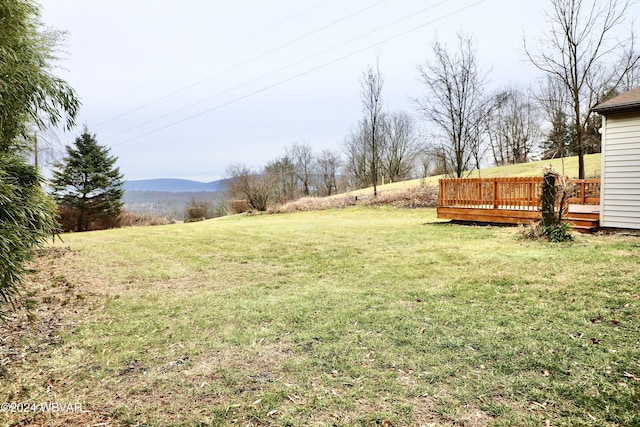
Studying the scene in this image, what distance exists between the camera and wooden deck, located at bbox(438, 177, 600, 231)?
7932 mm

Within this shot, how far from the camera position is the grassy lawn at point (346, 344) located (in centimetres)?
200

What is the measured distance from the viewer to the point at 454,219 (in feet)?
34.1

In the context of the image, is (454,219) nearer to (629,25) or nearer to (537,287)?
(537,287)

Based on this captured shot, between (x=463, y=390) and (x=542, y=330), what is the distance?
1327mm

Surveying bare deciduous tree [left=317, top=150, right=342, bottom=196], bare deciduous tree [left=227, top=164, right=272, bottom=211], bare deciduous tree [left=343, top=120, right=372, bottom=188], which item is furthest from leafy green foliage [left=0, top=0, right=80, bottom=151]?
bare deciduous tree [left=317, top=150, right=342, bottom=196]

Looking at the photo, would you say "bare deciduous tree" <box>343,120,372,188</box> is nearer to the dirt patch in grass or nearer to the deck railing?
the deck railing

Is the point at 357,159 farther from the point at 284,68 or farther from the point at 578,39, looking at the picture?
the point at 578,39

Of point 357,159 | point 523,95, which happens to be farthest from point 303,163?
point 523,95

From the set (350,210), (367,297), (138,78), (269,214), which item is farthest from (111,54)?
(367,297)

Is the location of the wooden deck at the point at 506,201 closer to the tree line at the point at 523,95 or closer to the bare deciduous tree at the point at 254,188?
the tree line at the point at 523,95

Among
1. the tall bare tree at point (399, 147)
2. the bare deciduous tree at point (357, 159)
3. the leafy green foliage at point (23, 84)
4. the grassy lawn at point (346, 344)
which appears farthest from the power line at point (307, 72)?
the tall bare tree at point (399, 147)

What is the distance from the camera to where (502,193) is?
903 cm

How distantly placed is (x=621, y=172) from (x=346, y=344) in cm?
743

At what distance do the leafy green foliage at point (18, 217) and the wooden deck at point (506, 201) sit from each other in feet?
29.9
